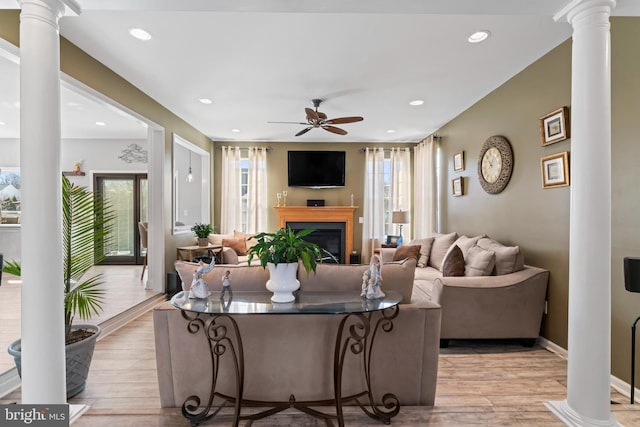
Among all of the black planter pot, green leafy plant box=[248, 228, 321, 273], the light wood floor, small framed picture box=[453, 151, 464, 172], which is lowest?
the light wood floor

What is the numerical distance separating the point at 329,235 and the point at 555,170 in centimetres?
427

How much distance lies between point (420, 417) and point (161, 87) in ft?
13.8

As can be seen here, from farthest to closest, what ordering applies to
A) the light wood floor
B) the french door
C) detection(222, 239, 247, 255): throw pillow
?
1. the french door
2. detection(222, 239, 247, 255): throw pillow
3. the light wood floor

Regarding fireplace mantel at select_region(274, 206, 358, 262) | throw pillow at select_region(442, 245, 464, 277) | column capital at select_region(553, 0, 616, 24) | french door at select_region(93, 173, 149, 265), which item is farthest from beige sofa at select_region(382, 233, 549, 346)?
french door at select_region(93, 173, 149, 265)

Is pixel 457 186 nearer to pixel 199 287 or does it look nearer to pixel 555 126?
pixel 555 126

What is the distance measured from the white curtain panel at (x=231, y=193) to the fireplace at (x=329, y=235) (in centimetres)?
111

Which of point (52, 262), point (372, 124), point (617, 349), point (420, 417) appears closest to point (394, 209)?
point (372, 124)

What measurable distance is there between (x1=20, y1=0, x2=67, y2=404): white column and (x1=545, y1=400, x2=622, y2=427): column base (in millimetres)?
3002

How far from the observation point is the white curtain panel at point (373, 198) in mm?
6641

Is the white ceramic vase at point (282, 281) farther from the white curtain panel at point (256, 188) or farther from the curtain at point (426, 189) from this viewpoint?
the white curtain panel at point (256, 188)

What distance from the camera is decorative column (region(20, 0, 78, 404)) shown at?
172 cm

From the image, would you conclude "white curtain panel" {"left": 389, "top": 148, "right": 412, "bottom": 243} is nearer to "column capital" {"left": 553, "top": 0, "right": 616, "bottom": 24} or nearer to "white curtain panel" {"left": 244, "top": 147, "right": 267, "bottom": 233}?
"white curtain panel" {"left": 244, "top": 147, "right": 267, "bottom": 233}

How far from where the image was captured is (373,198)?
666 centimetres

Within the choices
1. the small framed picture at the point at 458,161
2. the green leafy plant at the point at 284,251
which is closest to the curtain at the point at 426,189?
the small framed picture at the point at 458,161
